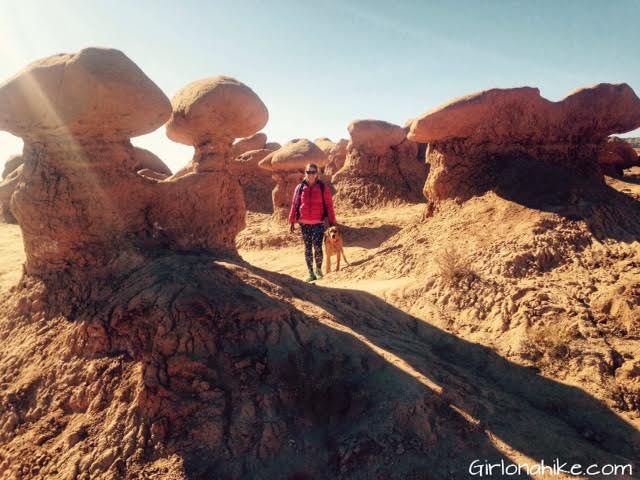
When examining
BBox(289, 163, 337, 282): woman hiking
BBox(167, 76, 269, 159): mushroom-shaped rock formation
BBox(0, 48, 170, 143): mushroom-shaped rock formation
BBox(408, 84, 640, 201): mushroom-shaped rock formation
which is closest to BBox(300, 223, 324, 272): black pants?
BBox(289, 163, 337, 282): woman hiking

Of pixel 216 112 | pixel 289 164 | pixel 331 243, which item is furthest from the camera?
pixel 289 164

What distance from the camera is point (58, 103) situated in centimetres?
312

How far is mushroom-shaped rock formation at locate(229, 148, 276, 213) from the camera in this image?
523 inches

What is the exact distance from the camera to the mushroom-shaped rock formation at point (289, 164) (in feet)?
34.1

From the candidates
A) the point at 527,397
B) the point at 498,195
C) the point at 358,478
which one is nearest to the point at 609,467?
the point at 527,397

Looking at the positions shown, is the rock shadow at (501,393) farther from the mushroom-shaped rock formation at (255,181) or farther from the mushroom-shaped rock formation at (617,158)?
the mushroom-shaped rock formation at (255,181)

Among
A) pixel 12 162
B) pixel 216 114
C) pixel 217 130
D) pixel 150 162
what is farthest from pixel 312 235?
pixel 12 162

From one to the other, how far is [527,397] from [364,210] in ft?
28.4

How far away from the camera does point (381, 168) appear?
11812mm

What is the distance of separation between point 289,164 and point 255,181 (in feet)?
11.1

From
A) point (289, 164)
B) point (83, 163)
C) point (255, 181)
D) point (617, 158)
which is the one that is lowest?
point (255, 181)

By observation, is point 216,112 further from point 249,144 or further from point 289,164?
point 249,144

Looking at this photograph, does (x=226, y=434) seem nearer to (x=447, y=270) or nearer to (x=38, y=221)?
(x=38, y=221)

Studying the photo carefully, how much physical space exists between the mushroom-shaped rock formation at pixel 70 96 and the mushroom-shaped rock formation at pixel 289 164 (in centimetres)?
712
